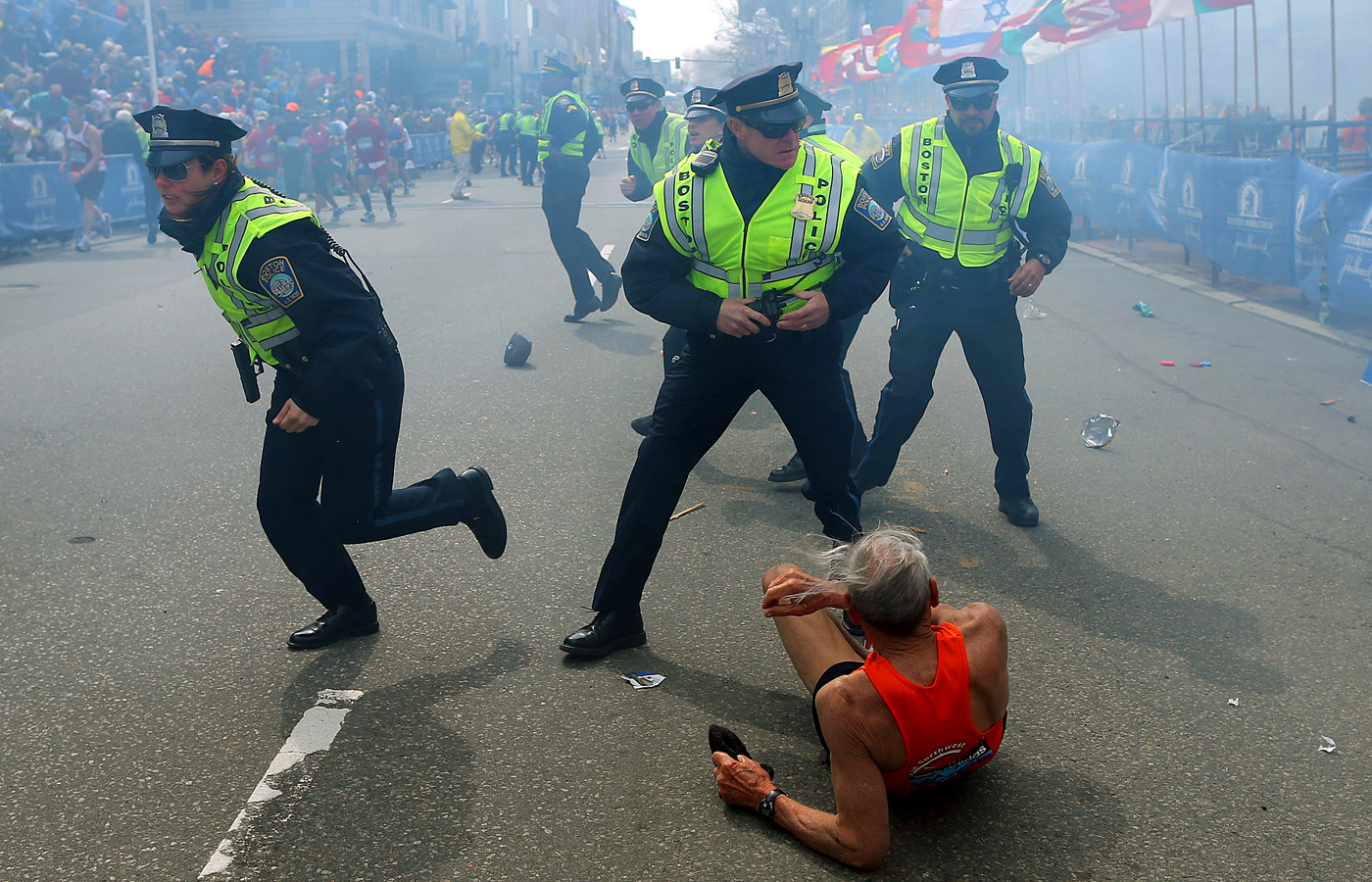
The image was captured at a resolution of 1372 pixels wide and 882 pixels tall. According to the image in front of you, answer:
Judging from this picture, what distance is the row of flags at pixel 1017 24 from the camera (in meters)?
17.1

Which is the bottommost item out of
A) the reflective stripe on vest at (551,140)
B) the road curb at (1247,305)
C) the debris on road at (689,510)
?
the debris on road at (689,510)

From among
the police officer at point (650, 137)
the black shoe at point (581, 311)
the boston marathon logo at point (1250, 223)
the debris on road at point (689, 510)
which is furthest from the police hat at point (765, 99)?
the boston marathon logo at point (1250, 223)

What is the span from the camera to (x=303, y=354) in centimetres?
380

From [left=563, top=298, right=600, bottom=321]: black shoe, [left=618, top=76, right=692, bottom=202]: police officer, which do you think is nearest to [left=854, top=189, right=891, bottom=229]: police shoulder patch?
[left=618, top=76, right=692, bottom=202]: police officer

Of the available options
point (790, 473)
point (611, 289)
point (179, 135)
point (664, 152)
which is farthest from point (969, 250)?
point (611, 289)

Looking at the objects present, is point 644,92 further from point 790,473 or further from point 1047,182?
point 1047,182

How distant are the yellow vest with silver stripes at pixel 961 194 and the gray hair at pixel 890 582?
2823 mm

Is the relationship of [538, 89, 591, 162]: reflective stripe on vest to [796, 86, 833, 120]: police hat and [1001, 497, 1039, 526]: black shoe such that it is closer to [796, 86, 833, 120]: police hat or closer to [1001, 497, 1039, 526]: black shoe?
[796, 86, 833, 120]: police hat

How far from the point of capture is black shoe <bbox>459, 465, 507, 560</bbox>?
4.48 m

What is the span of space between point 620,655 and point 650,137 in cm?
616

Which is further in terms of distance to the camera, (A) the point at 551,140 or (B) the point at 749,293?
(A) the point at 551,140

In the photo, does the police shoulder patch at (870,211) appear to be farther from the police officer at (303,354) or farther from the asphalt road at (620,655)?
the police officer at (303,354)

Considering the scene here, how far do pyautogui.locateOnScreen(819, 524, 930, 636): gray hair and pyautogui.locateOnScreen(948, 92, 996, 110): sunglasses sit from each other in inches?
117

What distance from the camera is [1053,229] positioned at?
5.35m
